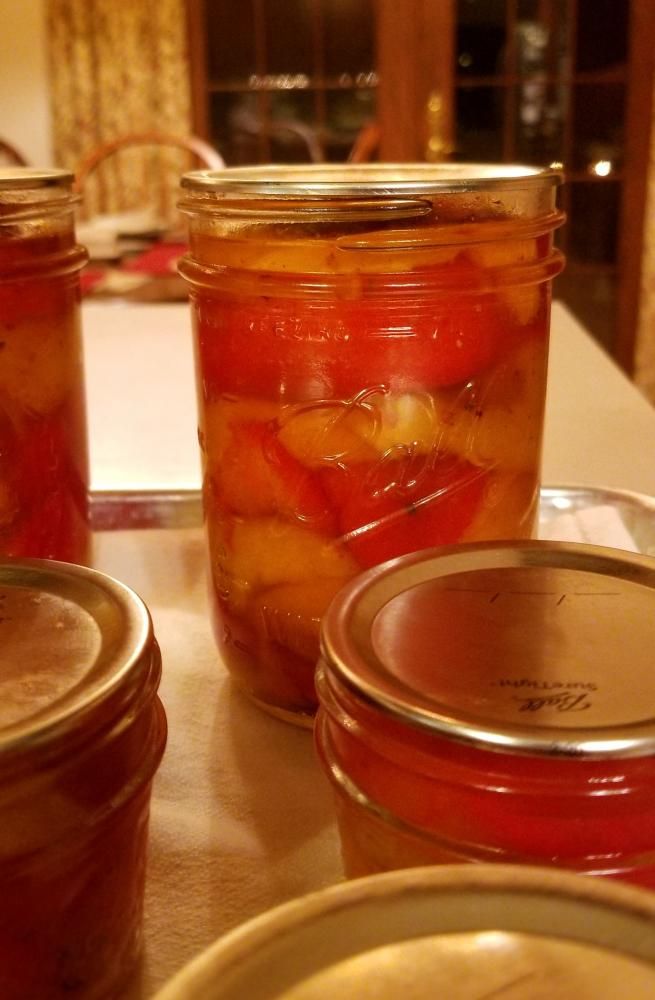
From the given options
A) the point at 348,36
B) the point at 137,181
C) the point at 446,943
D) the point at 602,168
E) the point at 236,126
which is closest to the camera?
the point at 446,943

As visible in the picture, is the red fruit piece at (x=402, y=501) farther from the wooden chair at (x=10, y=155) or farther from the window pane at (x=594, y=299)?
the wooden chair at (x=10, y=155)

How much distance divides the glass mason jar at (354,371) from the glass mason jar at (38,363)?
0.08 m

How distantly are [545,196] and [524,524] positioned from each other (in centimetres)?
15

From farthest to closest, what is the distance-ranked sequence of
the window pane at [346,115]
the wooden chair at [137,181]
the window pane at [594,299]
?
the wooden chair at [137,181], the window pane at [346,115], the window pane at [594,299]

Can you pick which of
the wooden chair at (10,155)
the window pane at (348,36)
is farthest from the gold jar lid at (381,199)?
the window pane at (348,36)

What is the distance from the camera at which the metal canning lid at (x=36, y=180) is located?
0.50 metres

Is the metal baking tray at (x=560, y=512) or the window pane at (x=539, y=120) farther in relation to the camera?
the window pane at (x=539, y=120)

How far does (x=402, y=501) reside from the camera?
0.47m

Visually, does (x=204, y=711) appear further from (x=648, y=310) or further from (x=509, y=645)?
(x=648, y=310)

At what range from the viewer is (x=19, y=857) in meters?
0.29

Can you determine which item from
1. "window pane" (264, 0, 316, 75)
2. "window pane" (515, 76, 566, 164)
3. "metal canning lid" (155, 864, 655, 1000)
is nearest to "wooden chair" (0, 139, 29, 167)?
"window pane" (264, 0, 316, 75)

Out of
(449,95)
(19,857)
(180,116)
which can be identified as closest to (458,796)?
(19,857)

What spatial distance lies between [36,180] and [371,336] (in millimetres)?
190

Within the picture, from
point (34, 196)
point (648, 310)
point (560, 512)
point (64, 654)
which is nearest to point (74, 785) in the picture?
point (64, 654)
